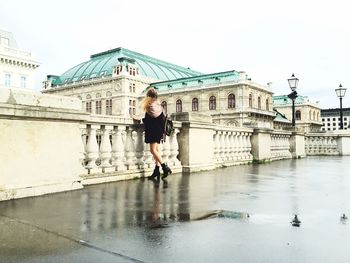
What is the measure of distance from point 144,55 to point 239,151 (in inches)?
3144

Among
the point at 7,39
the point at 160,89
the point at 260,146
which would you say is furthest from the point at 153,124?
the point at 7,39

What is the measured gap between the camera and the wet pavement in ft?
7.82

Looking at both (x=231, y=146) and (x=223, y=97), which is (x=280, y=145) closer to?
(x=231, y=146)

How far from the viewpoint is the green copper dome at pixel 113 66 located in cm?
7881

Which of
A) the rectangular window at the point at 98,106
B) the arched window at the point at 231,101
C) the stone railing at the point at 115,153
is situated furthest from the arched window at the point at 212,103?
the stone railing at the point at 115,153

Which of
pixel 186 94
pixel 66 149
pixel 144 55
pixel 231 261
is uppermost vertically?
pixel 144 55

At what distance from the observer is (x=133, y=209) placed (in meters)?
3.93

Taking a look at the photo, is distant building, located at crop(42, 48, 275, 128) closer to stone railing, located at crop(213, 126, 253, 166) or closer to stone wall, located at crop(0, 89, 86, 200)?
stone railing, located at crop(213, 126, 253, 166)

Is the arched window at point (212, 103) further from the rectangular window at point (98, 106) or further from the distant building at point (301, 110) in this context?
the distant building at point (301, 110)

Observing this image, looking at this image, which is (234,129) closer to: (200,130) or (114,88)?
(200,130)

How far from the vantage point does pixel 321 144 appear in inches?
852

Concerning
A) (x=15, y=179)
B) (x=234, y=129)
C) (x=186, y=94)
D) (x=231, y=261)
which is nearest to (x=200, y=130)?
(x=234, y=129)

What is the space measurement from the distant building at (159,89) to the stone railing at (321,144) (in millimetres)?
34372

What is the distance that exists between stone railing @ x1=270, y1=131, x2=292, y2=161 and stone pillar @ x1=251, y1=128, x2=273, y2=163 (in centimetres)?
139
